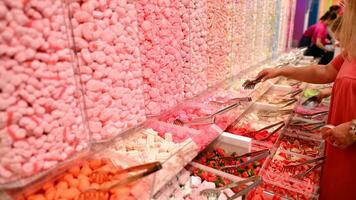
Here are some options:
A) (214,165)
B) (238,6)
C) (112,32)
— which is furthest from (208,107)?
(238,6)

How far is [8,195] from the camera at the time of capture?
2.08 feet

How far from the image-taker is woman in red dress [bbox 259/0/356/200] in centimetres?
117

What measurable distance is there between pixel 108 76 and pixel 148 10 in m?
0.33

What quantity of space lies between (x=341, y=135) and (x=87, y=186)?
1.07m

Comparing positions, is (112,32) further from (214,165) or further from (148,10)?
(214,165)

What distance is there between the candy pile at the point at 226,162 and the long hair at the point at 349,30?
2.22 ft

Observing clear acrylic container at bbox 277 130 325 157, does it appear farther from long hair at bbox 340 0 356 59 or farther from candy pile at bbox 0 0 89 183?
candy pile at bbox 0 0 89 183

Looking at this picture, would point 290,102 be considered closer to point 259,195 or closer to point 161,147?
point 259,195

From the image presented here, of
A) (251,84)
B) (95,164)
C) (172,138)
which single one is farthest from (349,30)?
(95,164)

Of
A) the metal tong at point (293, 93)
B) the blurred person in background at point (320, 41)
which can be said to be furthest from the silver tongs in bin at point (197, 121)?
the blurred person in background at point (320, 41)

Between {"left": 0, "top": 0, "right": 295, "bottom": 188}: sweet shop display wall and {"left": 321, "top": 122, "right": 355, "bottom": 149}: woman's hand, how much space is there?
26.3 inches

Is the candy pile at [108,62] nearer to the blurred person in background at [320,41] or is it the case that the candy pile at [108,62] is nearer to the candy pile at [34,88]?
the candy pile at [34,88]

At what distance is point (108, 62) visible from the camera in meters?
0.82

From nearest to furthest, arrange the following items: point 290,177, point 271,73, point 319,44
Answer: point 290,177 < point 271,73 < point 319,44
